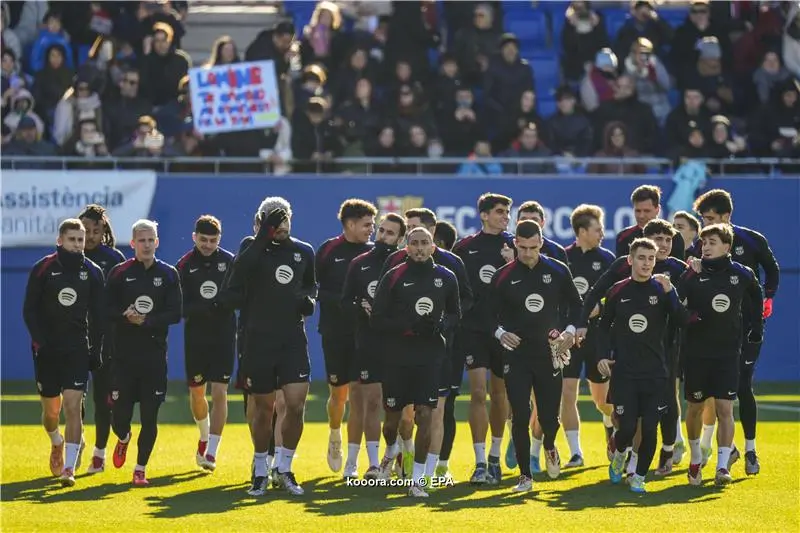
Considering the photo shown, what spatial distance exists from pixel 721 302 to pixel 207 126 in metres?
10.6

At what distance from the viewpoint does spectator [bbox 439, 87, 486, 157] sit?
22.5 m

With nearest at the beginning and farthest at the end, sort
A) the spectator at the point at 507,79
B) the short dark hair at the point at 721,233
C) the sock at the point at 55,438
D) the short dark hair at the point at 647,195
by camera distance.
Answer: the short dark hair at the point at 721,233 → the sock at the point at 55,438 → the short dark hair at the point at 647,195 → the spectator at the point at 507,79

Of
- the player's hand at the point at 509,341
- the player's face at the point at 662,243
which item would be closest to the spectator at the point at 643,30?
the player's face at the point at 662,243

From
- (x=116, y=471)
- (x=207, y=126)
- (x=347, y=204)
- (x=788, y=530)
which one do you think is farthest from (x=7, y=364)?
(x=788, y=530)

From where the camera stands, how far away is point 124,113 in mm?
22281

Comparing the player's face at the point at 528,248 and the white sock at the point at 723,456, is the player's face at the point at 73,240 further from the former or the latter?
the white sock at the point at 723,456

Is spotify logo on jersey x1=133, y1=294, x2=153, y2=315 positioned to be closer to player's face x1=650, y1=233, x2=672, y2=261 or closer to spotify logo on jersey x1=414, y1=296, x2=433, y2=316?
spotify logo on jersey x1=414, y1=296, x2=433, y2=316

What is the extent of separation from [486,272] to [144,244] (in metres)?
2.99

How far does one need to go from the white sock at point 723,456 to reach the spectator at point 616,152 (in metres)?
9.49

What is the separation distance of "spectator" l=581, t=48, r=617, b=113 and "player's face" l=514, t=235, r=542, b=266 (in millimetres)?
11302

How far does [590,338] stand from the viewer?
48.2 feet

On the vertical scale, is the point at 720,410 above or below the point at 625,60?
below

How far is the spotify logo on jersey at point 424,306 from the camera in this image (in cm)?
1208

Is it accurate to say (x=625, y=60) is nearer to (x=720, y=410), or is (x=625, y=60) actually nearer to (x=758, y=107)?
(x=758, y=107)
